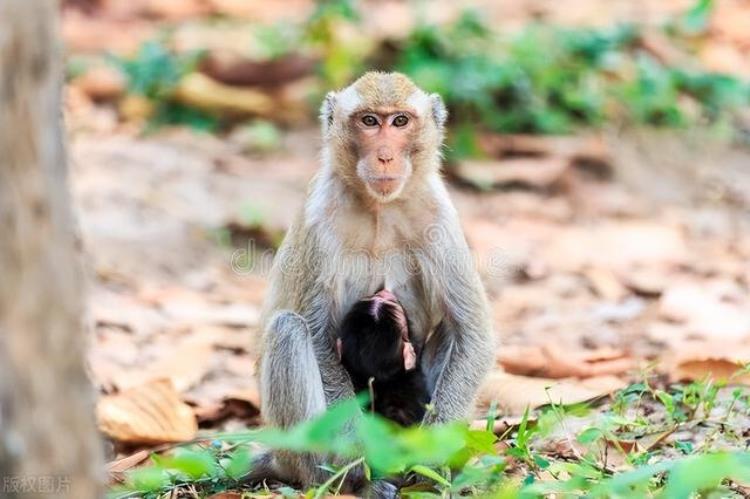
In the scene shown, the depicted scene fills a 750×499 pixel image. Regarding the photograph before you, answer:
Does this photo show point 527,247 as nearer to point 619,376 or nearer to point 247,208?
point 247,208

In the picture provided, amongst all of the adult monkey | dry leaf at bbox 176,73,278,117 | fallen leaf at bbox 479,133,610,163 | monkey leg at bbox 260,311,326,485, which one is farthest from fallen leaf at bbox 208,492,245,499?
dry leaf at bbox 176,73,278,117

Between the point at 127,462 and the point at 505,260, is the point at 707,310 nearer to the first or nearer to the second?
the point at 505,260

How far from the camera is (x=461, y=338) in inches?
236

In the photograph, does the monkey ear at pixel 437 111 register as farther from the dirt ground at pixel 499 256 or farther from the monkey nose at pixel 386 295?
the dirt ground at pixel 499 256

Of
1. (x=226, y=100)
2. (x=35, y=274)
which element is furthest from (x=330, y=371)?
(x=226, y=100)

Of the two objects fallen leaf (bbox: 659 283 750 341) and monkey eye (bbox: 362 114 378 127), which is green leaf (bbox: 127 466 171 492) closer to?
monkey eye (bbox: 362 114 378 127)

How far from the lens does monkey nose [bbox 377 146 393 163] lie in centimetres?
593

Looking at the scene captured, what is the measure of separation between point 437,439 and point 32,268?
1.34 meters

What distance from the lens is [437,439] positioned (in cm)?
369

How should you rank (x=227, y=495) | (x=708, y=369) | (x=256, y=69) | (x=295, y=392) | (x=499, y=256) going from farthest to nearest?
(x=256, y=69) → (x=499, y=256) → (x=708, y=369) → (x=295, y=392) → (x=227, y=495)

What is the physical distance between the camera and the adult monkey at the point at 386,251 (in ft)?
19.4

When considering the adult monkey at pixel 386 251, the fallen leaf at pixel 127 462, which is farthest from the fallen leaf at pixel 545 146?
the fallen leaf at pixel 127 462

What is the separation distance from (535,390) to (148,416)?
207 centimetres

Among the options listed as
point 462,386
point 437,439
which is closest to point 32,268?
point 437,439
